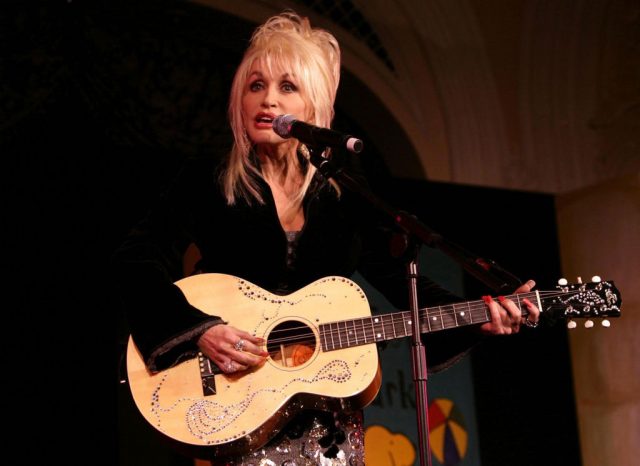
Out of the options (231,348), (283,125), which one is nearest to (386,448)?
(231,348)

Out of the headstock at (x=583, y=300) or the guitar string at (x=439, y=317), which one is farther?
the headstock at (x=583, y=300)

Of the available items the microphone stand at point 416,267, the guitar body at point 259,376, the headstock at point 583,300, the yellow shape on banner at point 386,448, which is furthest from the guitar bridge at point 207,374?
the yellow shape on banner at point 386,448

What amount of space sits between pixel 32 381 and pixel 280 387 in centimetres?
154

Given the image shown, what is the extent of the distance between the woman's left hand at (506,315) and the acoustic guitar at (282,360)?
27mm

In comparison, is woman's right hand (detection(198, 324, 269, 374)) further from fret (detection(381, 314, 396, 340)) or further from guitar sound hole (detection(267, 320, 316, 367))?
fret (detection(381, 314, 396, 340))

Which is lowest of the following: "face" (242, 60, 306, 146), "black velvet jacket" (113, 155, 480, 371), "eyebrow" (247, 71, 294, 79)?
"black velvet jacket" (113, 155, 480, 371)

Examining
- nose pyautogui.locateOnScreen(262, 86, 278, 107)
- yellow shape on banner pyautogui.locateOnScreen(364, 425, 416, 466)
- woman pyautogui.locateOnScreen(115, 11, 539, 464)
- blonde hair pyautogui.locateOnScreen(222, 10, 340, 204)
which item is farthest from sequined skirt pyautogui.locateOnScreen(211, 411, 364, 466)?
yellow shape on banner pyautogui.locateOnScreen(364, 425, 416, 466)

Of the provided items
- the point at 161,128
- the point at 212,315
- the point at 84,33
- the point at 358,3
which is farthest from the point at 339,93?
the point at 212,315

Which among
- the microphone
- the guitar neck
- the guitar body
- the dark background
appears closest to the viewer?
the microphone

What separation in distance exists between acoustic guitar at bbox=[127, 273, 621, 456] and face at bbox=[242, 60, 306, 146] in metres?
0.48

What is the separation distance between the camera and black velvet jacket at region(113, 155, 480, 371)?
248 cm

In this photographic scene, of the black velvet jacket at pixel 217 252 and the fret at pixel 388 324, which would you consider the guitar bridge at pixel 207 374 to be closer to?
the black velvet jacket at pixel 217 252

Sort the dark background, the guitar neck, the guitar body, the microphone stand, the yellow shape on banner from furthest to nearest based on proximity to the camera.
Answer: the yellow shape on banner
the dark background
the guitar neck
the guitar body
the microphone stand

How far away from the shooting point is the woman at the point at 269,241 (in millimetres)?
2453
